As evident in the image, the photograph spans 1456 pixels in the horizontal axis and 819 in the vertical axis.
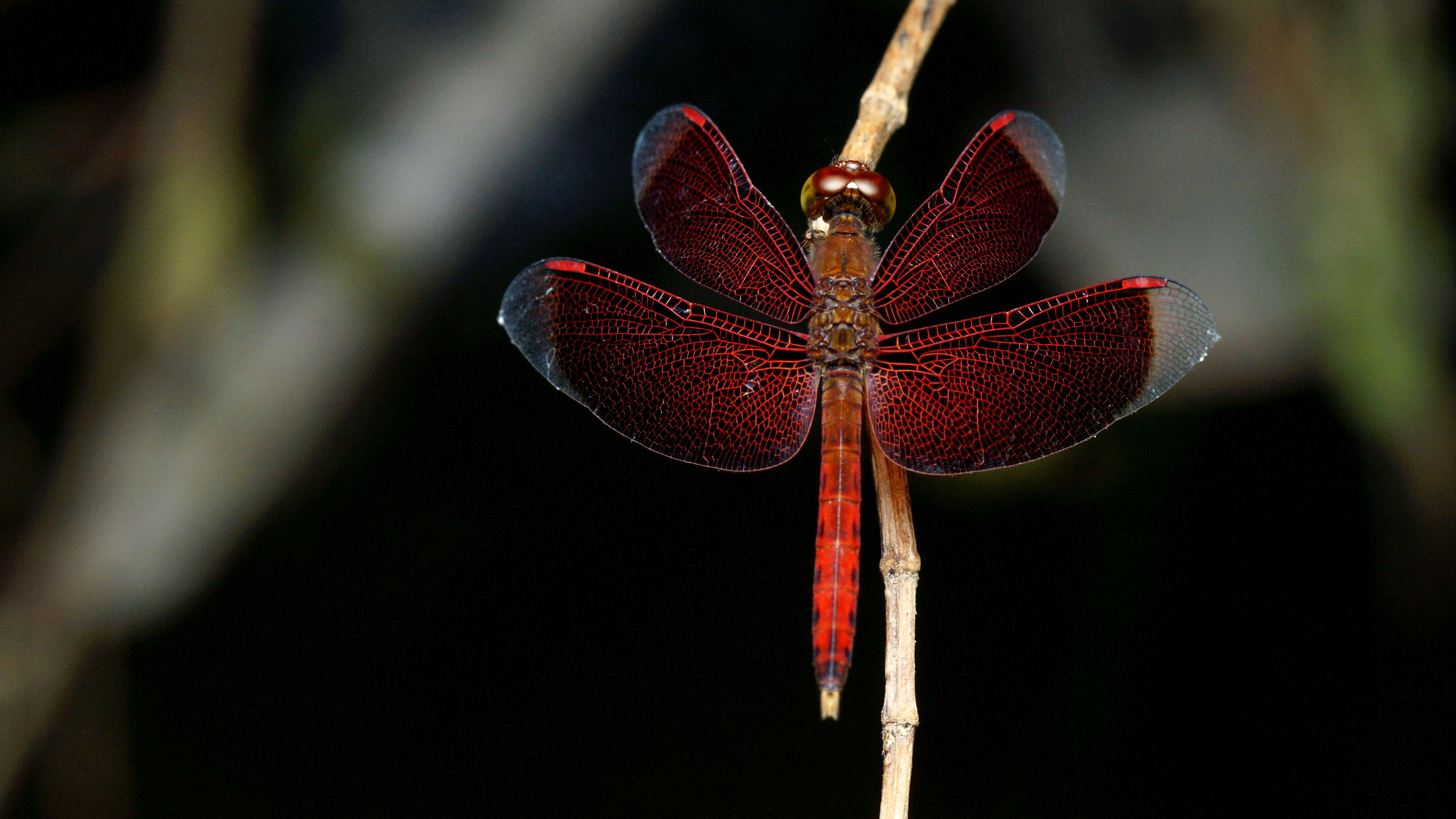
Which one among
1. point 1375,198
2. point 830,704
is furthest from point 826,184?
point 1375,198

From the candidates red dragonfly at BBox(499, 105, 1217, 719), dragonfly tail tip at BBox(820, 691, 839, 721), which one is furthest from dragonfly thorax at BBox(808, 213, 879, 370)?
dragonfly tail tip at BBox(820, 691, 839, 721)

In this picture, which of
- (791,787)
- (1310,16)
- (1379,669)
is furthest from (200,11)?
(1379,669)

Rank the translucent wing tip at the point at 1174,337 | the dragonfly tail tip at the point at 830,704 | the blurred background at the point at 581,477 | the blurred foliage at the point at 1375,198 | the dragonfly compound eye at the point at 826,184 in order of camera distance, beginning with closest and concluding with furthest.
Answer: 1. the dragonfly tail tip at the point at 830,704
2. the translucent wing tip at the point at 1174,337
3. the dragonfly compound eye at the point at 826,184
4. the blurred foliage at the point at 1375,198
5. the blurred background at the point at 581,477

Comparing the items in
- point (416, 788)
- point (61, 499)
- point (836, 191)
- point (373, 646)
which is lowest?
point (416, 788)

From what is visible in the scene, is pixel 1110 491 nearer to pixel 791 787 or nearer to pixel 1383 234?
pixel 1383 234

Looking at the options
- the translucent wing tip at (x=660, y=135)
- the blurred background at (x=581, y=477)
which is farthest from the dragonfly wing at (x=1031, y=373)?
the blurred background at (x=581, y=477)

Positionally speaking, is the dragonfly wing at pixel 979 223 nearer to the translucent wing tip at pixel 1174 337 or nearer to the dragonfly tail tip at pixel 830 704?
the translucent wing tip at pixel 1174 337
